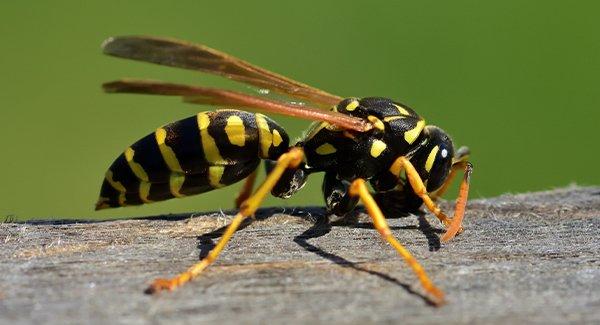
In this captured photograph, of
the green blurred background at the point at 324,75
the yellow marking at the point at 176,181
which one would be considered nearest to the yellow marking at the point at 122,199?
the yellow marking at the point at 176,181

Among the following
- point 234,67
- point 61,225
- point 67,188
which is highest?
point 234,67

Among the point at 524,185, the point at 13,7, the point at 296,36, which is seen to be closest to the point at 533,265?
the point at 524,185

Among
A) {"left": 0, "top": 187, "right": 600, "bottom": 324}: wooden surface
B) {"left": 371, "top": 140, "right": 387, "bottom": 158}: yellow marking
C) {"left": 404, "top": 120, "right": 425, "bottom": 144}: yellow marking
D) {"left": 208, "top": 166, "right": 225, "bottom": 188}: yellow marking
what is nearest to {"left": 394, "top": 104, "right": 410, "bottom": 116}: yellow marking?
{"left": 404, "top": 120, "right": 425, "bottom": 144}: yellow marking

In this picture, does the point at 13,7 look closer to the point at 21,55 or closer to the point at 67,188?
the point at 21,55

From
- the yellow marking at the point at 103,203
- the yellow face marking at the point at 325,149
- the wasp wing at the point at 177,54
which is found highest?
the wasp wing at the point at 177,54

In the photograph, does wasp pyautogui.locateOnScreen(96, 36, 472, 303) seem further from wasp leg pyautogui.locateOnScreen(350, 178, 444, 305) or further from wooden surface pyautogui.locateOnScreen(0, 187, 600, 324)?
wooden surface pyautogui.locateOnScreen(0, 187, 600, 324)

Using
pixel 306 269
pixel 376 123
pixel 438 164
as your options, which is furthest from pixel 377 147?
pixel 306 269

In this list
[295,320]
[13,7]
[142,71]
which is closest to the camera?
[295,320]

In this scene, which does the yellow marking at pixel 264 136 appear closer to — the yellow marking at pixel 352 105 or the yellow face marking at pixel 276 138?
the yellow face marking at pixel 276 138
